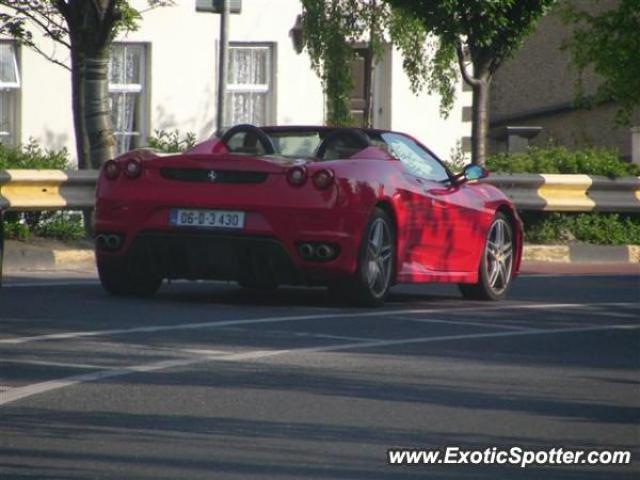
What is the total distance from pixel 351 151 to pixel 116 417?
5.55 metres

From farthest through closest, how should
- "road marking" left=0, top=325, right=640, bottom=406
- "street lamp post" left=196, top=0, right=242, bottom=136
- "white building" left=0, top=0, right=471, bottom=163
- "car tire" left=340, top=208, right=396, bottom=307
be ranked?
"white building" left=0, top=0, right=471, bottom=163
"street lamp post" left=196, top=0, right=242, bottom=136
"car tire" left=340, top=208, right=396, bottom=307
"road marking" left=0, top=325, right=640, bottom=406

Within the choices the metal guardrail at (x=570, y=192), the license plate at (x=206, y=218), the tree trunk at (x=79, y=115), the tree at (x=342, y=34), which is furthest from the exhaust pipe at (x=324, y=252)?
the tree at (x=342, y=34)

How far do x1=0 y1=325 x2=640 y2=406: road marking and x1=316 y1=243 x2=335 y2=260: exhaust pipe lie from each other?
1324 millimetres

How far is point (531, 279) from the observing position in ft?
56.0

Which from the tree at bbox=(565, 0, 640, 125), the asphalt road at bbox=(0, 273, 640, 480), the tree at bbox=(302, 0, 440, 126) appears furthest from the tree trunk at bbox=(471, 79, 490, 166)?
the asphalt road at bbox=(0, 273, 640, 480)

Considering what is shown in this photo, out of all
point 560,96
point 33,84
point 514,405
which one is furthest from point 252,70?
point 514,405

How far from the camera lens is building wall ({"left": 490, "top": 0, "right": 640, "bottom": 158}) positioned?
37.4m

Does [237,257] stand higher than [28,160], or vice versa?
[28,160]

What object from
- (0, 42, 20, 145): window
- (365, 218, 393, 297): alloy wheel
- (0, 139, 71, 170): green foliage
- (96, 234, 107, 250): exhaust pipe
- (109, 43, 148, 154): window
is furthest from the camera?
(109, 43, 148, 154): window

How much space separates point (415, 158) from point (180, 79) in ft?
45.4

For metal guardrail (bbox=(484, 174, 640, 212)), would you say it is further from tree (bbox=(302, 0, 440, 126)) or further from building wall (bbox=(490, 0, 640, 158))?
building wall (bbox=(490, 0, 640, 158))

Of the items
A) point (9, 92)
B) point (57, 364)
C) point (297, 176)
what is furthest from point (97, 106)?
point (57, 364)

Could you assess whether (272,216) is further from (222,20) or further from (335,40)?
(335,40)

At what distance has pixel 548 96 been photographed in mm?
38375
